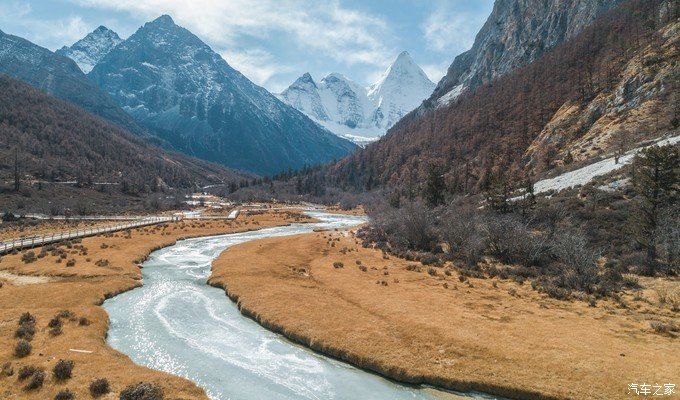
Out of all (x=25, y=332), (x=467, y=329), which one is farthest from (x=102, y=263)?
(x=467, y=329)

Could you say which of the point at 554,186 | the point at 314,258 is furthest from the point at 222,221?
the point at 554,186

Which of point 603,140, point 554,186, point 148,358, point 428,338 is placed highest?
point 603,140

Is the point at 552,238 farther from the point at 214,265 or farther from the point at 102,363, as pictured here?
the point at 102,363

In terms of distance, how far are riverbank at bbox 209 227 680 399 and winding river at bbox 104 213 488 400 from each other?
4.51ft

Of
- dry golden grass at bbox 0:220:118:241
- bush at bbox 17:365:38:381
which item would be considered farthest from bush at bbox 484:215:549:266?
dry golden grass at bbox 0:220:118:241

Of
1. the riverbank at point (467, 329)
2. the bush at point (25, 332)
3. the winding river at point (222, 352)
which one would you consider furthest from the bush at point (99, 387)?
the riverbank at point (467, 329)

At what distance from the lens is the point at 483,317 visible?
1281 inches

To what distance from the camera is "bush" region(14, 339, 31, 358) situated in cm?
2402

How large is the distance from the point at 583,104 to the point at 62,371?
490ft

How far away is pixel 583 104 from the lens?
131 meters

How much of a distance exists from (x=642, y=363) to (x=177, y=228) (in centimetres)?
9370

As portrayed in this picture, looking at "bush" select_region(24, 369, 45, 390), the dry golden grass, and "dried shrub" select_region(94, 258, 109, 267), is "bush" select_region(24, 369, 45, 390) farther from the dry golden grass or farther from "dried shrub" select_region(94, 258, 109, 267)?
the dry golden grass

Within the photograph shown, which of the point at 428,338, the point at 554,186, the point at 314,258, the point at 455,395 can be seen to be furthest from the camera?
the point at 554,186

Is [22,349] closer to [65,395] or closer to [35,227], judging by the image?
[65,395]
